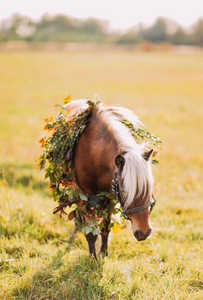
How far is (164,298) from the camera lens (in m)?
2.80

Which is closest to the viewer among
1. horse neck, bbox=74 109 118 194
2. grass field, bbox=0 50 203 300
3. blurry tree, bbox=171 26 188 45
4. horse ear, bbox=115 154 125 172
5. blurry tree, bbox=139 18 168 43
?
horse ear, bbox=115 154 125 172

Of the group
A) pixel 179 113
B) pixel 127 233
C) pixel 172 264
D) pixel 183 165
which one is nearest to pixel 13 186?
pixel 127 233

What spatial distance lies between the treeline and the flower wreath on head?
64632 millimetres

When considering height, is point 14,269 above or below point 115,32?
below

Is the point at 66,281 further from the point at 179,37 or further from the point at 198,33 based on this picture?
the point at 198,33

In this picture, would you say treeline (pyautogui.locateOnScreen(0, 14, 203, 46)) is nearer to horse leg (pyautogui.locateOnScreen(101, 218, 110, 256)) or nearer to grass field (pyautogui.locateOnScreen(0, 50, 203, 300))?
grass field (pyautogui.locateOnScreen(0, 50, 203, 300))

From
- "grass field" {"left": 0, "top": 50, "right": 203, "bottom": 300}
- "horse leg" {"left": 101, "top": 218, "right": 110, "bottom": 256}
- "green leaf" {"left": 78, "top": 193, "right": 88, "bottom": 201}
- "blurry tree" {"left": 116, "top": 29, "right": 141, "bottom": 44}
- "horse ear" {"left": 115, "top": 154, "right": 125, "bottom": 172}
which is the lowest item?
"grass field" {"left": 0, "top": 50, "right": 203, "bottom": 300}

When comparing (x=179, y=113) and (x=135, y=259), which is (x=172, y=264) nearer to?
(x=135, y=259)

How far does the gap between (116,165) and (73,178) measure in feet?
3.01

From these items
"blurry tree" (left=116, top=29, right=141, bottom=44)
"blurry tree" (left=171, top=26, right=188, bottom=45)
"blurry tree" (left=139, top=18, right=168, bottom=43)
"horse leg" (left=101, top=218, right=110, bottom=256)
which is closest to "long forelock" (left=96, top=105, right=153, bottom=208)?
"horse leg" (left=101, top=218, right=110, bottom=256)

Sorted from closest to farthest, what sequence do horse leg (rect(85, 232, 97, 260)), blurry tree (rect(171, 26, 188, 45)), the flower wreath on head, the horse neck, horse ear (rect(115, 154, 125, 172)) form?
horse ear (rect(115, 154, 125, 172))
the horse neck
the flower wreath on head
horse leg (rect(85, 232, 97, 260))
blurry tree (rect(171, 26, 188, 45))

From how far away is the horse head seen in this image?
8.04 feet

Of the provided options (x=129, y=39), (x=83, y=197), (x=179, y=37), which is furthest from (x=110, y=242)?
(x=179, y=37)

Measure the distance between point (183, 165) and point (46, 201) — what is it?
357cm
